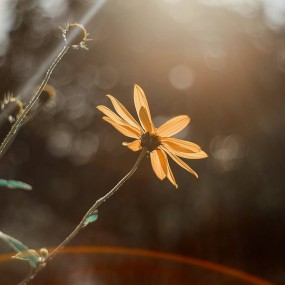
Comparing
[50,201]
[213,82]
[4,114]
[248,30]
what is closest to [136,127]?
[4,114]

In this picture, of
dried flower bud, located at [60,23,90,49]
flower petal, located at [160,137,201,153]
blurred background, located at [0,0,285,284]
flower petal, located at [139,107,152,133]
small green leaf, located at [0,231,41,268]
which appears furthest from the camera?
blurred background, located at [0,0,285,284]

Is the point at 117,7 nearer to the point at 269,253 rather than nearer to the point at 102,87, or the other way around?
the point at 102,87

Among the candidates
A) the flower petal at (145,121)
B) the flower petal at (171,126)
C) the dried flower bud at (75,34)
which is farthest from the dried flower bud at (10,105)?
A: the flower petal at (171,126)

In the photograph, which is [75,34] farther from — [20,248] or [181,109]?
[181,109]

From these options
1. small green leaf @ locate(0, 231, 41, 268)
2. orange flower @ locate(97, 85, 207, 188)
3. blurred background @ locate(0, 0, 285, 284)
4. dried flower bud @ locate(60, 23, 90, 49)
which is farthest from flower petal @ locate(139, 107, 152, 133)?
blurred background @ locate(0, 0, 285, 284)

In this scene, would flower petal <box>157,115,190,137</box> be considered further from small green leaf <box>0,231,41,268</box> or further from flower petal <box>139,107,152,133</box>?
small green leaf <box>0,231,41,268</box>

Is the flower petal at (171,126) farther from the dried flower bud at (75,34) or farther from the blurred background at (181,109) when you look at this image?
the blurred background at (181,109)

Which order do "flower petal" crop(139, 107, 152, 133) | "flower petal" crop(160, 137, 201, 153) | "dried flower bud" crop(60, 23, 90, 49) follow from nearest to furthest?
"dried flower bud" crop(60, 23, 90, 49) → "flower petal" crop(160, 137, 201, 153) → "flower petal" crop(139, 107, 152, 133)
